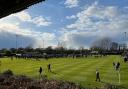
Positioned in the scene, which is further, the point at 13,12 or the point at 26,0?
the point at 13,12

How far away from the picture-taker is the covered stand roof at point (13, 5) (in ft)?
38.3

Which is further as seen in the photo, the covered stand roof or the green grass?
the green grass

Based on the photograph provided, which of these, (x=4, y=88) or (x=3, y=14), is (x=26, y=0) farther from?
(x=4, y=88)

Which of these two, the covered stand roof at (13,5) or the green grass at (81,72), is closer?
the covered stand roof at (13,5)

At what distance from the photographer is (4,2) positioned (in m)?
11.7

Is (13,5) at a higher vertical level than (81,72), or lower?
higher

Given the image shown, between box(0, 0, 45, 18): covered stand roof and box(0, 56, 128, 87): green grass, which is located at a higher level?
box(0, 0, 45, 18): covered stand roof

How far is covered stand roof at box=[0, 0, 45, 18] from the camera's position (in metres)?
11.7

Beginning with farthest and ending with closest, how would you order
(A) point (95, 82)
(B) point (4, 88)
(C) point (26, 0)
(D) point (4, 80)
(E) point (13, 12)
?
(A) point (95, 82) → (D) point (4, 80) → (B) point (4, 88) → (E) point (13, 12) → (C) point (26, 0)

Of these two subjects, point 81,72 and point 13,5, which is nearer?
point 13,5

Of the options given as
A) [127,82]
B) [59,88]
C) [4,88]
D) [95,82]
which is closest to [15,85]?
[4,88]

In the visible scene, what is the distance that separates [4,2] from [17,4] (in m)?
0.49

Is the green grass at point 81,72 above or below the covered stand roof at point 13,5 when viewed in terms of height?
below

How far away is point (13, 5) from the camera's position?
12.0 meters
